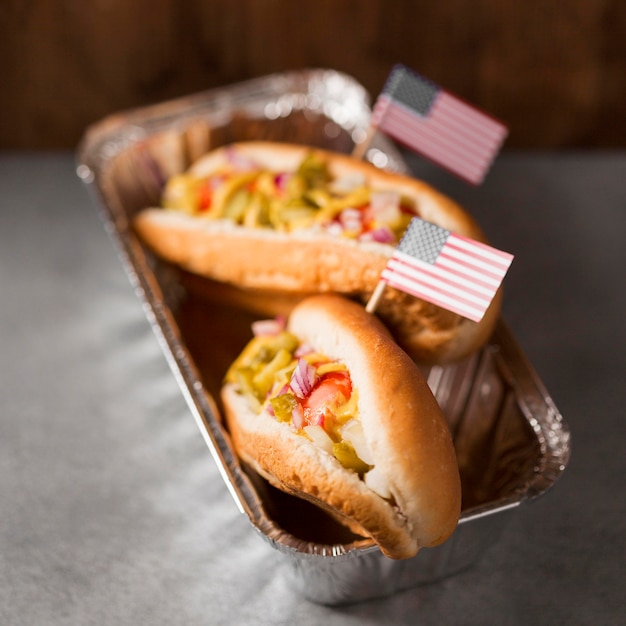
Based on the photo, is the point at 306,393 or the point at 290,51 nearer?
the point at 306,393

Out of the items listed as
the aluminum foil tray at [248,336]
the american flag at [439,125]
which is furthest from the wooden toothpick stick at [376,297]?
the american flag at [439,125]

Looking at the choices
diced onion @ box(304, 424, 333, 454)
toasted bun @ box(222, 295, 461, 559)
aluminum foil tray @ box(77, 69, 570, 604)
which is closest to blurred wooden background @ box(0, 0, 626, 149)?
aluminum foil tray @ box(77, 69, 570, 604)

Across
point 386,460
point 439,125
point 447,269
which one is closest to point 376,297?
point 447,269

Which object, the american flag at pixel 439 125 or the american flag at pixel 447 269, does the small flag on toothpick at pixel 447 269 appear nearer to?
the american flag at pixel 447 269

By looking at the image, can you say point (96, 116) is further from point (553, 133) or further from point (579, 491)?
point (579, 491)

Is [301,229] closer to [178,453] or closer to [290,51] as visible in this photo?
[178,453]

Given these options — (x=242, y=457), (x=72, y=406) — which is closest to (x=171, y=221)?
(x=72, y=406)
